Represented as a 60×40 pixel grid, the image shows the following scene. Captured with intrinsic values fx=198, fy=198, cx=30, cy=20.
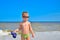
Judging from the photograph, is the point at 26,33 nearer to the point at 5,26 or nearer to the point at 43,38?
the point at 43,38

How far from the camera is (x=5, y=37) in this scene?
402cm

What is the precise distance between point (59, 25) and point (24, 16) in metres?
6.38

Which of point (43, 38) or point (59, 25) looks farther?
point (59, 25)

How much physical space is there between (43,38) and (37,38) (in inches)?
5.8

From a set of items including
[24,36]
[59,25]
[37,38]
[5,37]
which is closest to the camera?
[24,36]

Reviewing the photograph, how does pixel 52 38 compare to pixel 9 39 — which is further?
pixel 52 38

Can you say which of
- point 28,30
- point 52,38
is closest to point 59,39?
point 52,38

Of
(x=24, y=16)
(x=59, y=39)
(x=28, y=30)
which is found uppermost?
(x=24, y=16)

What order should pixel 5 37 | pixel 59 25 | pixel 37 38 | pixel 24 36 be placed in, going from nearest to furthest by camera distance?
pixel 24 36 → pixel 5 37 → pixel 37 38 → pixel 59 25

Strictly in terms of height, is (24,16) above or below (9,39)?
above

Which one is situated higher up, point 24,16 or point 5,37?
point 24,16

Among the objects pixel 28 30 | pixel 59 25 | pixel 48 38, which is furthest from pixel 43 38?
pixel 59 25

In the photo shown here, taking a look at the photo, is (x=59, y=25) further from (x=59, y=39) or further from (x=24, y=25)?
(x=24, y=25)

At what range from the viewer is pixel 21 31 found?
3.22m
